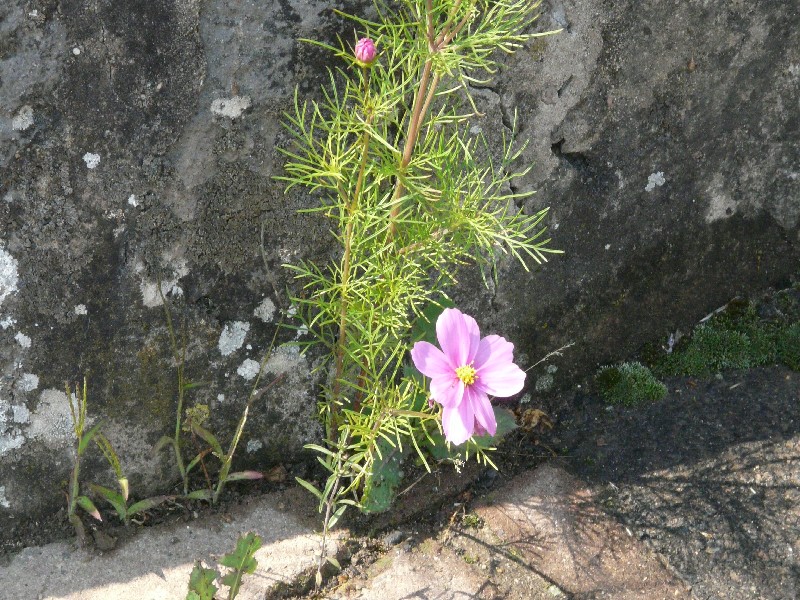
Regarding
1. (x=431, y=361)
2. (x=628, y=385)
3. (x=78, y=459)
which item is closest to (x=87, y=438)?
(x=78, y=459)

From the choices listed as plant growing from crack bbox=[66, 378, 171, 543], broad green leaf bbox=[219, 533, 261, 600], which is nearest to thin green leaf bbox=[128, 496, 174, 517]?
plant growing from crack bbox=[66, 378, 171, 543]

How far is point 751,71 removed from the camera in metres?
2.94

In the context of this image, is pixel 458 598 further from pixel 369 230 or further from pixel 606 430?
pixel 369 230

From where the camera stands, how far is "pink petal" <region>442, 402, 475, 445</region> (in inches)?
77.9

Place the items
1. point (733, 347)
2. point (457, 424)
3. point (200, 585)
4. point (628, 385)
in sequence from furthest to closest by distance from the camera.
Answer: point (733, 347) < point (628, 385) < point (200, 585) < point (457, 424)

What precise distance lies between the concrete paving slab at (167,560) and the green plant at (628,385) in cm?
112

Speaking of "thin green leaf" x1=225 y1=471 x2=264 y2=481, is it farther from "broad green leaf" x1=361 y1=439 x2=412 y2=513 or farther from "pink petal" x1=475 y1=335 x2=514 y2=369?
"pink petal" x1=475 y1=335 x2=514 y2=369

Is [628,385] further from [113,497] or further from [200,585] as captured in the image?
[113,497]

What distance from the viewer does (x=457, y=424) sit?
1990 mm

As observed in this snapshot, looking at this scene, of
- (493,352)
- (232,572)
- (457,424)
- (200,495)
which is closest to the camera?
(457,424)

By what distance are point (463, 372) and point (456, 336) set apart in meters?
0.09

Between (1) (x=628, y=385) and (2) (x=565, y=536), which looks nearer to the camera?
(2) (x=565, y=536)

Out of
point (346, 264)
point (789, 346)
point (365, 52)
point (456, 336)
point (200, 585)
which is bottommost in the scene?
point (789, 346)

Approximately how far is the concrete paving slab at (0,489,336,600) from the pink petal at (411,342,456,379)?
0.81 meters
